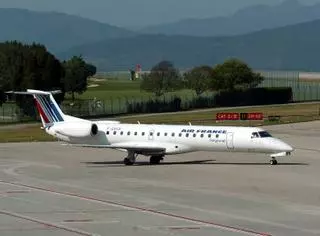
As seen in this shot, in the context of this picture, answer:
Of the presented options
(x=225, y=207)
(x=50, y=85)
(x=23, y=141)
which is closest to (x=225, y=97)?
(x=50, y=85)

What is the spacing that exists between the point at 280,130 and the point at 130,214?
51.0 m

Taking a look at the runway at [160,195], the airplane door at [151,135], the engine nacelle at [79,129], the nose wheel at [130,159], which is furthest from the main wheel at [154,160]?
the engine nacelle at [79,129]

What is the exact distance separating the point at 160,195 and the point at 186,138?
42.7 ft

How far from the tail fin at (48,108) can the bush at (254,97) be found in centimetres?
7828

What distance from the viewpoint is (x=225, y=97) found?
12950 cm

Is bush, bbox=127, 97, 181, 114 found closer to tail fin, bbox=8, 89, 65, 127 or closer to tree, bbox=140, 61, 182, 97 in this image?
tree, bbox=140, 61, 182, 97

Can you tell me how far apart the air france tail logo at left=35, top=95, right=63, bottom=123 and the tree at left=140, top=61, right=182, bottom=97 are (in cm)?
9307

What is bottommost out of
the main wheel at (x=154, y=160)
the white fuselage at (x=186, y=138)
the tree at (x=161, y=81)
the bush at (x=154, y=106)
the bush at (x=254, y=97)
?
the main wheel at (x=154, y=160)

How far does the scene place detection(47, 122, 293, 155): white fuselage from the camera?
45.0 m

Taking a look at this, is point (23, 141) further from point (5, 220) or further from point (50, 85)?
point (5, 220)

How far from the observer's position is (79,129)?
159ft

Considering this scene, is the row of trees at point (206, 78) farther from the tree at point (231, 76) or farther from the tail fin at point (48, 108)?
the tail fin at point (48, 108)

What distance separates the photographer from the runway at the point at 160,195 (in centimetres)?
2552

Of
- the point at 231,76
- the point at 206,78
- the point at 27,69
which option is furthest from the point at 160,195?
the point at 206,78
